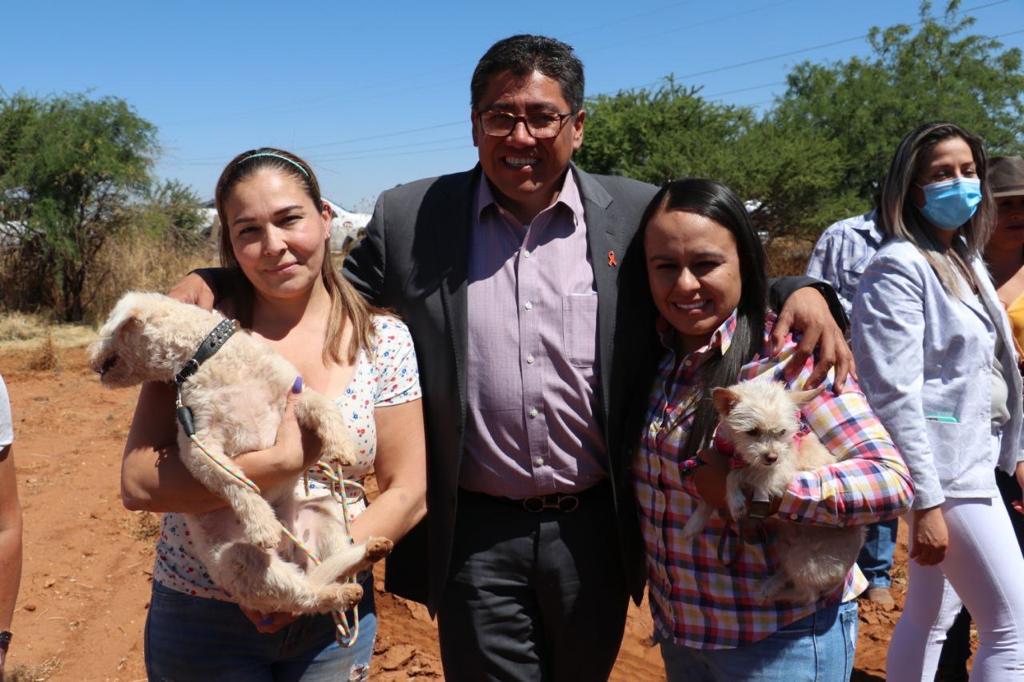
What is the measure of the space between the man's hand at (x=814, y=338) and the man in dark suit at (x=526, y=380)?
1.71 ft

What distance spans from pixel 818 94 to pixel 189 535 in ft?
101

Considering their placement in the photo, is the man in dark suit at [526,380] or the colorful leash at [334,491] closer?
the colorful leash at [334,491]

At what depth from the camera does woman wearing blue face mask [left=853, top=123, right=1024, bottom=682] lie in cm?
315

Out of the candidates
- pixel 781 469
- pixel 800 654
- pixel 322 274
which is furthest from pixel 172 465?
pixel 800 654

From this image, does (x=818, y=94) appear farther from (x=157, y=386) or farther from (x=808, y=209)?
(x=157, y=386)

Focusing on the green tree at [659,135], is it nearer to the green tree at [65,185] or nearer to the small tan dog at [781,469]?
the green tree at [65,185]

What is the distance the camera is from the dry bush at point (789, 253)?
22.9 meters

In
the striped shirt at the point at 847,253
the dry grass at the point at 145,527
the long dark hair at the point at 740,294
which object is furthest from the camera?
the dry grass at the point at 145,527

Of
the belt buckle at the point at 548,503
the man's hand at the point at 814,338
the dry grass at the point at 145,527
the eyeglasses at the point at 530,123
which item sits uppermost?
the eyeglasses at the point at 530,123

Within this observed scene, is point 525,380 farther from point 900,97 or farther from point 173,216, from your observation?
point 900,97

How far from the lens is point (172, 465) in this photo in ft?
7.82

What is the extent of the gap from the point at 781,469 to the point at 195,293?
193cm

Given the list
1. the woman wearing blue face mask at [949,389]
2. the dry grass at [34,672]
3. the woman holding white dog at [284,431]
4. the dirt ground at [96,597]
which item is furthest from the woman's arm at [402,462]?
the dry grass at [34,672]

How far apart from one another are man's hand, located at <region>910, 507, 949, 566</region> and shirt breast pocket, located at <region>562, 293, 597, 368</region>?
4.67ft
